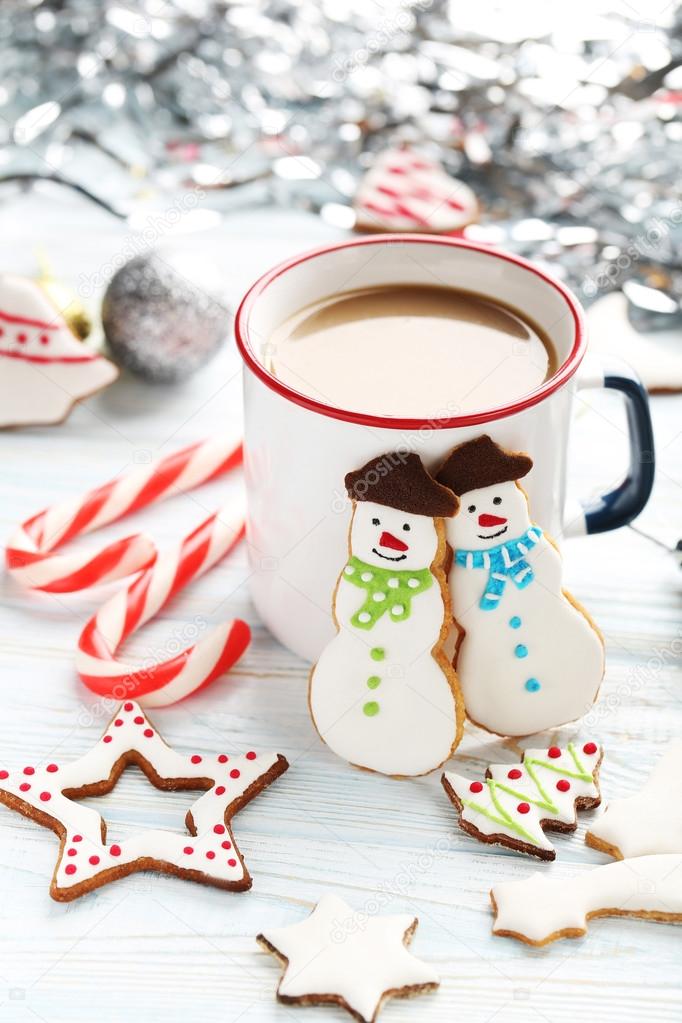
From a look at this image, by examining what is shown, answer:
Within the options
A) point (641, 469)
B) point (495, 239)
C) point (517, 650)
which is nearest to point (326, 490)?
point (517, 650)

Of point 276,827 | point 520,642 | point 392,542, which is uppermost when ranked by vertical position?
point 392,542

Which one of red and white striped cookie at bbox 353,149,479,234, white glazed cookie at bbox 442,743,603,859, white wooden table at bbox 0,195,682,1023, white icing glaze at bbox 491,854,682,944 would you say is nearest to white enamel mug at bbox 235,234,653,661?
white wooden table at bbox 0,195,682,1023

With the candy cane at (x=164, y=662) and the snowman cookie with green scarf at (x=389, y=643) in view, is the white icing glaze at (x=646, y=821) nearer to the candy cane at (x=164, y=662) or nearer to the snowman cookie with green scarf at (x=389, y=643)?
the snowman cookie with green scarf at (x=389, y=643)

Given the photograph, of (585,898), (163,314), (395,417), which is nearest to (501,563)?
(395,417)

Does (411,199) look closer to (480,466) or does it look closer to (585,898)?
(480,466)

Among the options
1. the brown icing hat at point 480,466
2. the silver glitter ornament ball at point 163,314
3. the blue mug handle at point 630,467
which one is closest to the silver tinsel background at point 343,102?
the silver glitter ornament ball at point 163,314

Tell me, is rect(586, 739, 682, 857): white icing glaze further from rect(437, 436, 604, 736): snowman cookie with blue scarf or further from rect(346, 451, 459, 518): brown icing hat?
rect(346, 451, 459, 518): brown icing hat
